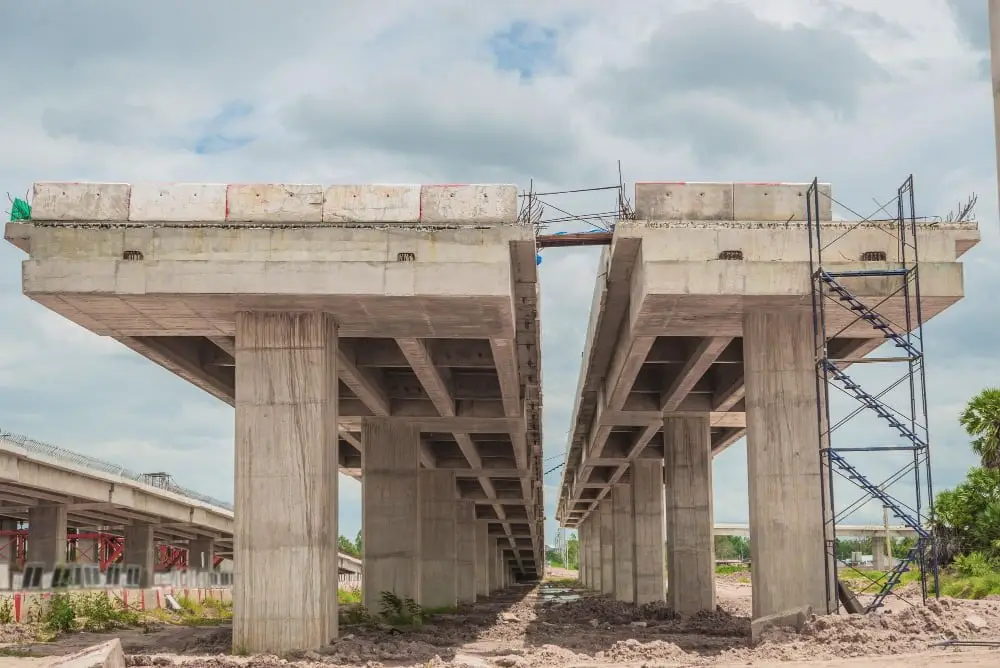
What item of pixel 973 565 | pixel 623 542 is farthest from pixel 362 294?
pixel 623 542

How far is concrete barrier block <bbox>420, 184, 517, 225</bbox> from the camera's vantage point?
25.0 m

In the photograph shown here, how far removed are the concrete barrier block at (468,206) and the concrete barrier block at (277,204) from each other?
2.37 m

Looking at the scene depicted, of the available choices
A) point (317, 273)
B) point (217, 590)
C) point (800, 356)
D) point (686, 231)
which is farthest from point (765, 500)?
point (217, 590)

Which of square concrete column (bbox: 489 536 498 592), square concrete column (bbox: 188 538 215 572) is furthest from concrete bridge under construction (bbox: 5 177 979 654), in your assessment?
square concrete column (bbox: 489 536 498 592)

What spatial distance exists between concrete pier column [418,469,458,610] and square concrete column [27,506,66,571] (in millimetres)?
18522

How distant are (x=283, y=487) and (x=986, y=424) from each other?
38562mm

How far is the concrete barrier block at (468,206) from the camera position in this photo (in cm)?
2497

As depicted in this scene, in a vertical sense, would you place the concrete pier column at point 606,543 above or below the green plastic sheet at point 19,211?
below

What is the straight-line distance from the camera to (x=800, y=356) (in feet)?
91.6

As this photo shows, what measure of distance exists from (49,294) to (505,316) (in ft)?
32.4

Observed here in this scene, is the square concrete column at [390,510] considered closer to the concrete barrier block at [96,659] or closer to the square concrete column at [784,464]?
the square concrete column at [784,464]

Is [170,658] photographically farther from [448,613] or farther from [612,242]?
[448,613]

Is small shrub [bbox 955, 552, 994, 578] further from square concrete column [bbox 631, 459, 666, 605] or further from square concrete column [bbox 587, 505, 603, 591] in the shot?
square concrete column [bbox 587, 505, 603, 591]

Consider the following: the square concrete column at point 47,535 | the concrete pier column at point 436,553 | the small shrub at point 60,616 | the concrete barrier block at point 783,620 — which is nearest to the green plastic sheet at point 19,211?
the small shrub at point 60,616
